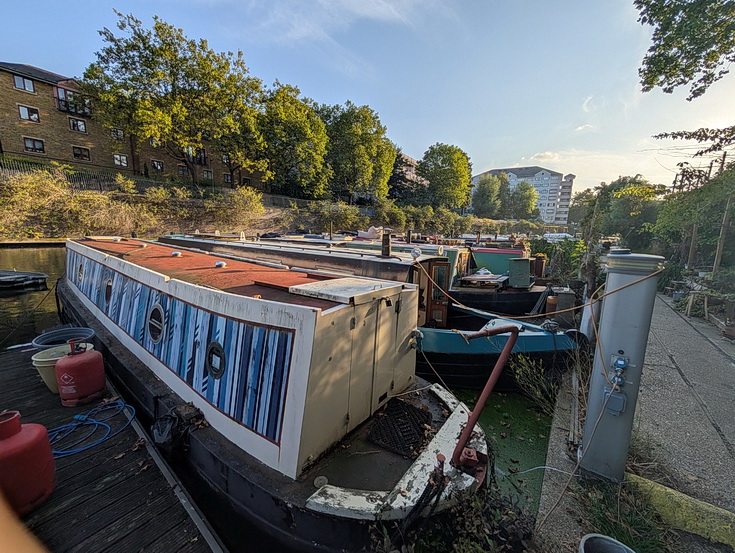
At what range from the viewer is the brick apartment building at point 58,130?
2288 cm

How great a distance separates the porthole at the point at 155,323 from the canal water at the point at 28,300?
739 centimetres

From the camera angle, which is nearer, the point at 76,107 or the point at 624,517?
the point at 624,517

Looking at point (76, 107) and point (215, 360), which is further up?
point (76, 107)

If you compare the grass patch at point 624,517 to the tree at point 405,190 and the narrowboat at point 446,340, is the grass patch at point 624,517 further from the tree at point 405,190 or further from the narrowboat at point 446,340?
the tree at point 405,190

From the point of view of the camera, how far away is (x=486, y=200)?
69.6 meters

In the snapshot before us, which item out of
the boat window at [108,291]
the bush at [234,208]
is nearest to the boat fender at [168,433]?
the boat window at [108,291]

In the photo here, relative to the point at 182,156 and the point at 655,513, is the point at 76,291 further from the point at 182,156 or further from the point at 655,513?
the point at 182,156

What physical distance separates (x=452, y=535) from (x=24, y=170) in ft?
99.2

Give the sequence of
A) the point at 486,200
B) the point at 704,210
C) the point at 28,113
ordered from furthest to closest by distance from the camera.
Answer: the point at 486,200
the point at 28,113
the point at 704,210

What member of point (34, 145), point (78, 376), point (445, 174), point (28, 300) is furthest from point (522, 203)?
point (78, 376)

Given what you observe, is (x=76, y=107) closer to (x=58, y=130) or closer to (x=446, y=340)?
(x=58, y=130)

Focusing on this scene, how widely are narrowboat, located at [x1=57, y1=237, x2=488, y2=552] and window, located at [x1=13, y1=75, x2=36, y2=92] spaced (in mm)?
33398

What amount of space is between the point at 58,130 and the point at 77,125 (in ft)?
4.83

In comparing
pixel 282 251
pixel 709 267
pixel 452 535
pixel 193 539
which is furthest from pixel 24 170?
pixel 709 267
